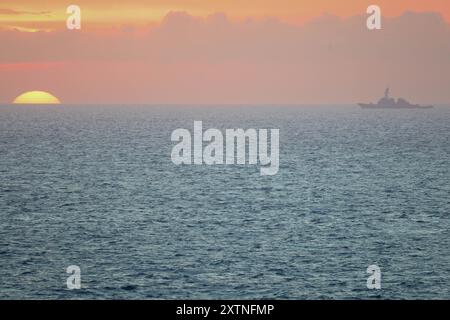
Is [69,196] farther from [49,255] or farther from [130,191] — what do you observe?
[49,255]

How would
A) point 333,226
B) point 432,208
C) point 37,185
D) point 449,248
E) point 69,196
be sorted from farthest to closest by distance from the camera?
point 37,185, point 69,196, point 432,208, point 333,226, point 449,248

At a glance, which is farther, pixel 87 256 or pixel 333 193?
pixel 333 193

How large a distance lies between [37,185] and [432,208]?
55.0 metres

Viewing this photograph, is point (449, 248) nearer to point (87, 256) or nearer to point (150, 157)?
point (87, 256)

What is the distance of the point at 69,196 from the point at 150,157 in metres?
59.7

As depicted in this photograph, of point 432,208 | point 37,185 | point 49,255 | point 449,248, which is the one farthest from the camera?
point 37,185

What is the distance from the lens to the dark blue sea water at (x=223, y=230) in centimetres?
5231

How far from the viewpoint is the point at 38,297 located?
163ft

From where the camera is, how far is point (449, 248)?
2525 inches

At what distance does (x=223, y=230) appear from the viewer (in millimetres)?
70938

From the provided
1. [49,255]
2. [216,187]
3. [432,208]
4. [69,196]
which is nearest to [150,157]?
[216,187]

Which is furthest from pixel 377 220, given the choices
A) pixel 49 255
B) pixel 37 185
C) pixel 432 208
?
pixel 37 185

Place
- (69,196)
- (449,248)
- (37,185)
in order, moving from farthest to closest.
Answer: (37,185) < (69,196) < (449,248)

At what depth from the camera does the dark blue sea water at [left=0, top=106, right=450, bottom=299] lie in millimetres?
52312
